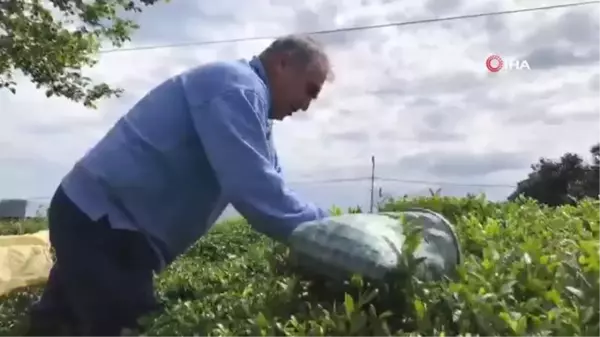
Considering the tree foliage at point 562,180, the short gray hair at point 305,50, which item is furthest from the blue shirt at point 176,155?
the tree foliage at point 562,180

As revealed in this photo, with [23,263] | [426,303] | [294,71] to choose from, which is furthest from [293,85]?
[23,263]

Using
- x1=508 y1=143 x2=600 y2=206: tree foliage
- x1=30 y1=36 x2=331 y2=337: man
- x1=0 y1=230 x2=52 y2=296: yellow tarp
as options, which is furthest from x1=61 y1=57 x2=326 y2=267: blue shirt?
x1=508 y1=143 x2=600 y2=206: tree foliage

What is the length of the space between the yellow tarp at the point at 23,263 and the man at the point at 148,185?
3797mm

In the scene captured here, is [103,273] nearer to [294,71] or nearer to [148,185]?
[148,185]

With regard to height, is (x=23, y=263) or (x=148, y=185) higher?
(x=148, y=185)

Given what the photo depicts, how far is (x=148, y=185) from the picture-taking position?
3.27 meters

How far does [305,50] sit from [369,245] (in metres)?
0.97

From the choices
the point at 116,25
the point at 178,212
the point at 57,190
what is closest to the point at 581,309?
the point at 178,212

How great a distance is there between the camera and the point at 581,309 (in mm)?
2059

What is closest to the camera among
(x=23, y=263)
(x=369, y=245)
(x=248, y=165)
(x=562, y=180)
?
(x=369, y=245)

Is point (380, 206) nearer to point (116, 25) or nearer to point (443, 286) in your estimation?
point (443, 286)

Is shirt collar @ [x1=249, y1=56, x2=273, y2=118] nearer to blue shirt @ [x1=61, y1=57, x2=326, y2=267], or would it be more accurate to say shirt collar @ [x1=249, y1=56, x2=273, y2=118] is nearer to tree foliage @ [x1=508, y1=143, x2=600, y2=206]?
blue shirt @ [x1=61, y1=57, x2=326, y2=267]

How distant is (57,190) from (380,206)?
7.50 ft

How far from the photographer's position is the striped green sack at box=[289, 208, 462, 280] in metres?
2.43
